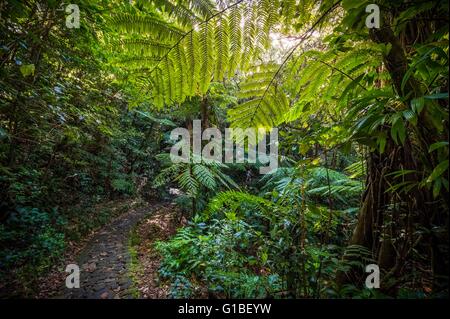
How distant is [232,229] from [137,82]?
125 inches

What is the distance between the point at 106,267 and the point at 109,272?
312 mm

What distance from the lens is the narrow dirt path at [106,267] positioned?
4074 millimetres

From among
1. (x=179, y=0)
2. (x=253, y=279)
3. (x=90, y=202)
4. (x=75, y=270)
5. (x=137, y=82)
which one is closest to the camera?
(x=179, y=0)

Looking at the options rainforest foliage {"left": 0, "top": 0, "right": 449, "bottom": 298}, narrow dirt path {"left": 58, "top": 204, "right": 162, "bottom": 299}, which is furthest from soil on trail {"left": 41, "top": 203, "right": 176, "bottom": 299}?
rainforest foliage {"left": 0, "top": 0, "right": 449, "bottom": 298}

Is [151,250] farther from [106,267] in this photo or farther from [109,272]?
[109,272]

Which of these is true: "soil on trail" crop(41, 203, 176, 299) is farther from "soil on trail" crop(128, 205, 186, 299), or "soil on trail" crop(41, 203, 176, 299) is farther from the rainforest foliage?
the rainforest foliage

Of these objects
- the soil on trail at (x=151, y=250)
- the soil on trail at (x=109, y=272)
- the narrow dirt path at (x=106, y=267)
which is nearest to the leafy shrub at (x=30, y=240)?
the soil on trail at (x=109, y=272)

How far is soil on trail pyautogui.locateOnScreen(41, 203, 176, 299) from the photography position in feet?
13.3

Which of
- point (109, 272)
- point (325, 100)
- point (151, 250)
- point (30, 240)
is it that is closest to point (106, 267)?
point (109, 272)

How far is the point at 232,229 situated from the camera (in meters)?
4.26
